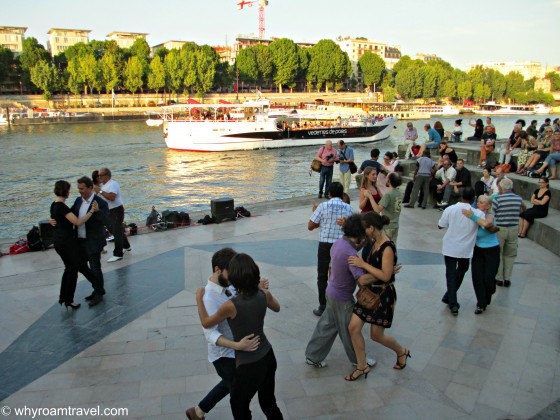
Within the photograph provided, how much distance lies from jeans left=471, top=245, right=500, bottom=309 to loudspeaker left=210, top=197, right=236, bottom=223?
242 inches

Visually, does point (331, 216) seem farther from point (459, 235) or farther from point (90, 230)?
point (90, 230)

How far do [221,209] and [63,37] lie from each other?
→ 126 m

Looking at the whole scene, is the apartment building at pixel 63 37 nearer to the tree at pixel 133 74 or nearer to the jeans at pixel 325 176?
the tree at pixel 133 74

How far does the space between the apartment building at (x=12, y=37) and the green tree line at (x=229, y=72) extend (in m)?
23.9

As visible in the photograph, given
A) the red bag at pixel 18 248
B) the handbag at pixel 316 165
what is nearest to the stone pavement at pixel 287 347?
the red bag at pixel 18 248

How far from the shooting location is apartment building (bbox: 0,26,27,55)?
343ft

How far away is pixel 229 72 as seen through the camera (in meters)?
102

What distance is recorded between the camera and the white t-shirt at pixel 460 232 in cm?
553

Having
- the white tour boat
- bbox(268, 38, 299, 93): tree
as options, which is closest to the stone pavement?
the white tour boat

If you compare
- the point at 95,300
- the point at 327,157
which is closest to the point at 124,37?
the point at 327,157

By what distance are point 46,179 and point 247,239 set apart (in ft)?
69.2

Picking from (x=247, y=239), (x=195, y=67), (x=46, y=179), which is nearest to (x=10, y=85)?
(x=195, y=67)

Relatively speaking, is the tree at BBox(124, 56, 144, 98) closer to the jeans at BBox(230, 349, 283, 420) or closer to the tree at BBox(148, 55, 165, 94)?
the tree at BBox(148, 55, 165, 94)

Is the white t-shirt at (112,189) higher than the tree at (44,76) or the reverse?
the reverse
